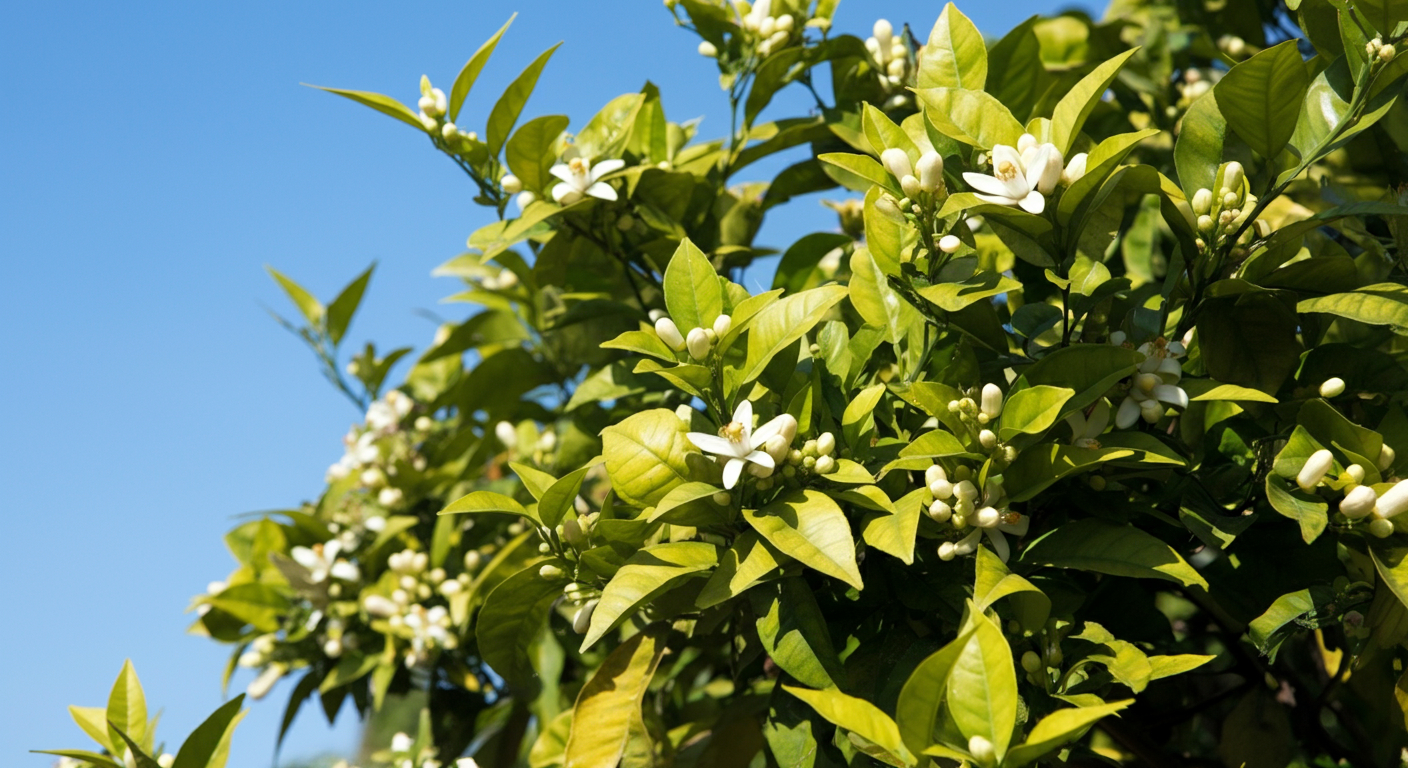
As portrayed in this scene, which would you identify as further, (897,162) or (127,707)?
(127,707)

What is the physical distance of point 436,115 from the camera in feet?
5.16

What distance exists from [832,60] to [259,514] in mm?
1322

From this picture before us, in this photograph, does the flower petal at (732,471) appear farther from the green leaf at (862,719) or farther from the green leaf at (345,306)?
Answer: the green leaf at (345,306)

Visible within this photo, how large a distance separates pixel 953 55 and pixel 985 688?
2.48 ft

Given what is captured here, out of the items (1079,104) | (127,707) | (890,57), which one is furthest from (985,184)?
(127,707)

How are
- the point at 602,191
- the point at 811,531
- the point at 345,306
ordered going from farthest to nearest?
the point at 345,306
the point at 602,191
the point at 811,531

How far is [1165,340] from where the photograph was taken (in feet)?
3.86

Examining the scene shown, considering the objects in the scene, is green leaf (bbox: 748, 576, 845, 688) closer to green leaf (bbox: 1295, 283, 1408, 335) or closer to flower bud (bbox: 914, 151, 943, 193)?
flower bud (bbox: 914, 151, 943, 193)

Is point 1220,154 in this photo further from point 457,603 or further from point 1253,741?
point 457,603

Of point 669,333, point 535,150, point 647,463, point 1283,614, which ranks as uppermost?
point 535,150

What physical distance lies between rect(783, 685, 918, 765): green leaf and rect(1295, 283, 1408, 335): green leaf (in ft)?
2.14

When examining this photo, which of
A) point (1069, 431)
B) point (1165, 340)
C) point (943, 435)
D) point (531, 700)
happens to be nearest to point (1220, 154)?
point (1165, 340)

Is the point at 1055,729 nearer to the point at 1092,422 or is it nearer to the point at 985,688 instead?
the point at 985,688

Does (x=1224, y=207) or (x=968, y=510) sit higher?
(x=1224, y=207)
